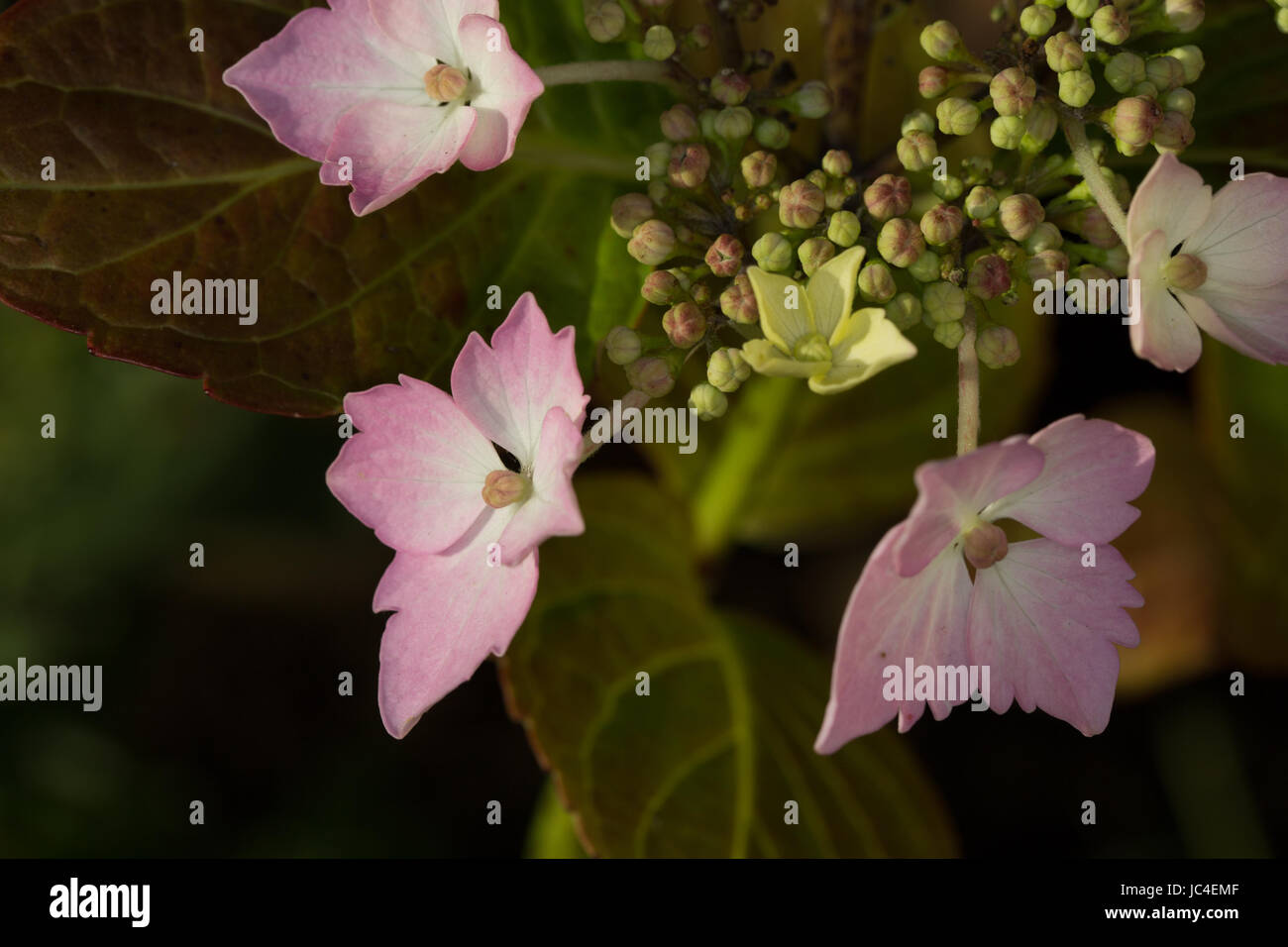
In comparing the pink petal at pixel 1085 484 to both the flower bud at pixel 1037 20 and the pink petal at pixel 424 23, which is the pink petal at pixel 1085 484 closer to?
the flower bud at pixel 1037 20

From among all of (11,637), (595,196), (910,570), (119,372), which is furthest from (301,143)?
(11,637)

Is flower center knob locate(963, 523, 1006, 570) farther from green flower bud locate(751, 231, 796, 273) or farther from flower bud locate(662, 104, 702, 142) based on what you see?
flower bud locate(662, 104, 702, 142)

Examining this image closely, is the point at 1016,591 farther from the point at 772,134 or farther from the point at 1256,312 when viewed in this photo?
the point at 772,134

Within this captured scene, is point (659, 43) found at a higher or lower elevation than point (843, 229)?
higher

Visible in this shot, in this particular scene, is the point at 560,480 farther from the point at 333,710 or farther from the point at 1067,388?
the point at 1067,388

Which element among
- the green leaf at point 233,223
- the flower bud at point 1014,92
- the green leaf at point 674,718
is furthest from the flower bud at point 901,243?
the green leaf at point 674,718

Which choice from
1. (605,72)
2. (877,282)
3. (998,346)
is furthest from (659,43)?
(998,346)
